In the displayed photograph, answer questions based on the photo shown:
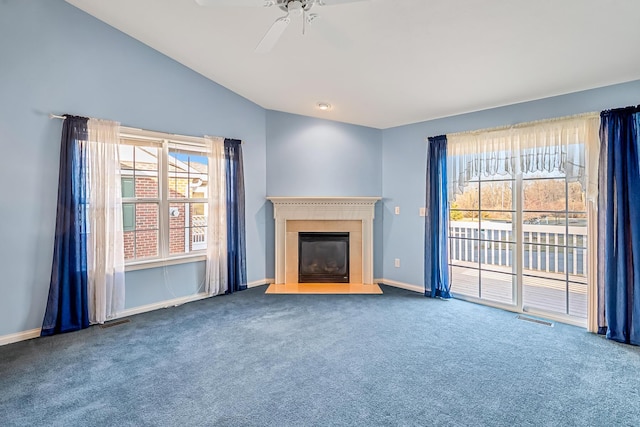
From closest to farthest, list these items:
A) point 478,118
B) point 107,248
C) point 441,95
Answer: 1. point 107,248
2. point 441,95
3. point 478,118

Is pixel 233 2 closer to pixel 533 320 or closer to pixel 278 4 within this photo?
pixel 278 4

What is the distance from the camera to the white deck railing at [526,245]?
3.65 metres

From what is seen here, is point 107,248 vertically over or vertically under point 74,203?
under

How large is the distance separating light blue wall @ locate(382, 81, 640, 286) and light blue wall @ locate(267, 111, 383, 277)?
0.43 meters

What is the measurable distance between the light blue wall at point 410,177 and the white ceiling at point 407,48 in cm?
17

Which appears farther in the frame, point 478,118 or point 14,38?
point 478,118

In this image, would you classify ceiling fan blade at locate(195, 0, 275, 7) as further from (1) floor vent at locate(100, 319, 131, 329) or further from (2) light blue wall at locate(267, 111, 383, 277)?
(1) floor vent at locate(100, 319, 131, 329)

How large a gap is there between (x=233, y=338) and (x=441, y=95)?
3522 mm

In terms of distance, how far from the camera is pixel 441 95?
383 centimetres

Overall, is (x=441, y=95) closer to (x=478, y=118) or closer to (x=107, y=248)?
(x=478, y=118)

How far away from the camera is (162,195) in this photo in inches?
166

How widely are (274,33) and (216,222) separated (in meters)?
2.79

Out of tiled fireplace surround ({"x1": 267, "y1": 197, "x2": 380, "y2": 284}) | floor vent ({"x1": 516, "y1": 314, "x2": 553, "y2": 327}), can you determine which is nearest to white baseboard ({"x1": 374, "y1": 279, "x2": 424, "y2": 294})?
tiled fireplace surround ({"x1": 267, "y1": 197, "x2": 380, "y2": 284})

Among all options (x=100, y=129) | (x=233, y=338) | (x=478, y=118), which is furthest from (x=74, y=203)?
(x=478, y=118)
